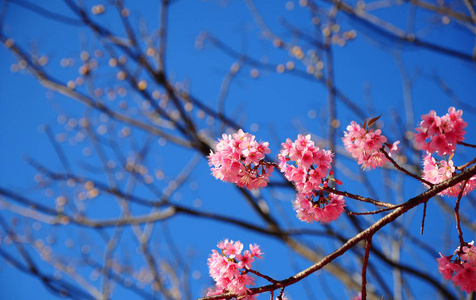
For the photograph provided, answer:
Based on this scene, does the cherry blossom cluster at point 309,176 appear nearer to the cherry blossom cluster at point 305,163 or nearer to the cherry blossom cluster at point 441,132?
the cherry blossom cluster at point 305,163

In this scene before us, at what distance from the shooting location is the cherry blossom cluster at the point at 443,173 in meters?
1.89

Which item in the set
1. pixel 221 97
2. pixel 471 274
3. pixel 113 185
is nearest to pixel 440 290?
pixel 471 274

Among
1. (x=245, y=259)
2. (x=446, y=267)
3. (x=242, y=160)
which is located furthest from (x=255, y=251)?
(x=446, y=267)

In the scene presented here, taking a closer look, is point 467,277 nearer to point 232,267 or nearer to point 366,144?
point 366,144

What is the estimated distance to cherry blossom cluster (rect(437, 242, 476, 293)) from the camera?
5.98 feet

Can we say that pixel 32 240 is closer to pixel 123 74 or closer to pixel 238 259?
pixel 123 74

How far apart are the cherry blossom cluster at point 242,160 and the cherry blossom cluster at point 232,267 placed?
13.7 inches

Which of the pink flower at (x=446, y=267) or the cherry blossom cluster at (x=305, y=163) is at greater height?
the cherry blossom cluster at (x=305, y=163)

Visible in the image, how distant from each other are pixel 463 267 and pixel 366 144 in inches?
33.5

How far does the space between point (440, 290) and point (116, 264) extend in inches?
231

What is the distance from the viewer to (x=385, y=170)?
5.57m

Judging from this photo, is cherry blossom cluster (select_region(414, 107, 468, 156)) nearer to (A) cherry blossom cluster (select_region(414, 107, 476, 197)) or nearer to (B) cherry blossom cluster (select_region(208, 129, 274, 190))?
(A) cherry blossom cluster (select_region(414, 107, 476, 197))

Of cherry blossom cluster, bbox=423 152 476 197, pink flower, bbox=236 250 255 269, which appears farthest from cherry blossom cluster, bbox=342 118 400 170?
pink flower, bbox=236 250 255 269

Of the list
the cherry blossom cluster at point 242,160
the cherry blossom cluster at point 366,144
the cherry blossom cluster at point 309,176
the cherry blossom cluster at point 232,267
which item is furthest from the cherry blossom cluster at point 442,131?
the cherry blossom cluster at point 232,267
